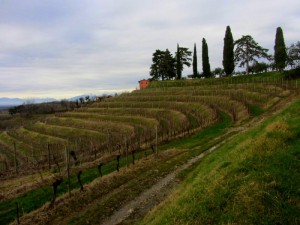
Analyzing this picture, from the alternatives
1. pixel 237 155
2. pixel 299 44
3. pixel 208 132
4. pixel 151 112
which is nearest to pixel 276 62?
pixel 299 44

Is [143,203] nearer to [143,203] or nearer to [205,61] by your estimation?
[143,203]

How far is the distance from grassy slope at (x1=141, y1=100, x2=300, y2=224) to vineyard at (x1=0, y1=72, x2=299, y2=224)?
14379 millimetres

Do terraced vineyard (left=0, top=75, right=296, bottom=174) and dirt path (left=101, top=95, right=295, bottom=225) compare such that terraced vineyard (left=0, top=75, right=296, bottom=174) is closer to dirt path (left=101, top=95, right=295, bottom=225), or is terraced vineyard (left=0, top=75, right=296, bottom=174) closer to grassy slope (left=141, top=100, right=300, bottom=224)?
dirt path (left=101, top=95, right=295, bottom=225)

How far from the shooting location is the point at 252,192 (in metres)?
11.2

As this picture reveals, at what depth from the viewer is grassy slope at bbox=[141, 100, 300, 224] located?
33.4 ft

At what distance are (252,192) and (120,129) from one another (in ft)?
168

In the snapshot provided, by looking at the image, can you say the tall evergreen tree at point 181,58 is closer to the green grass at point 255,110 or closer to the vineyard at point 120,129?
the vineyard at point 120,129

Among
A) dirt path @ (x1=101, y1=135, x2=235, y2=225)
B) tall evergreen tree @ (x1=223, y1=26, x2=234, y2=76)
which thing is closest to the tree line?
tall evergreen tree @ (x1=223, y1=26, x2=234, y2=76)

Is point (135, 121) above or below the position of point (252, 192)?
below

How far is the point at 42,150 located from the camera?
6209 centimetres

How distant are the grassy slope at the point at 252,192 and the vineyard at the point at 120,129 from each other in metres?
14.4

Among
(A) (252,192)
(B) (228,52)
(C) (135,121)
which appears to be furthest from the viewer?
(B) (228,52)

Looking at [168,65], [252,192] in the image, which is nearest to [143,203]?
[252,192]

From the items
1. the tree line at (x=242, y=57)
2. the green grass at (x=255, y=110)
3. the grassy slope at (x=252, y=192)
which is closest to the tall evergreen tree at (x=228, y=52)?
the tree line at (x=242, y=57)
